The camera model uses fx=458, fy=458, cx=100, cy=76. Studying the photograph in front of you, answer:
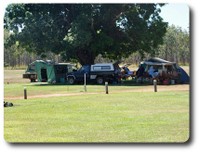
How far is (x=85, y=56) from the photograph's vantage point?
21.3 metres

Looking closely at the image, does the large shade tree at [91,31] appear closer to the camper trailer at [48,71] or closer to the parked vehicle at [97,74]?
the parked vehicle at [97,74]

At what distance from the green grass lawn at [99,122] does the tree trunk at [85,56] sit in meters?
8.67

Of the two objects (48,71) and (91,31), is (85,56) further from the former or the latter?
(48,71)

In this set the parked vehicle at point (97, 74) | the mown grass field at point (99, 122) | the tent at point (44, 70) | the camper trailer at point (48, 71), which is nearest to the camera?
the mown grass field at point (99, 122)

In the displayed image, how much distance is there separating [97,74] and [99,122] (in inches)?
483

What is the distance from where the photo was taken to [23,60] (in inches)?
764

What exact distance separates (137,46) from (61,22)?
12.2 ft

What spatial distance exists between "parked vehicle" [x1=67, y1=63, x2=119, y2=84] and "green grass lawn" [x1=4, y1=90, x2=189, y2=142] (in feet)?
29.1

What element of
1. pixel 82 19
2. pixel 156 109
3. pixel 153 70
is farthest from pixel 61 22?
pixel 156 109

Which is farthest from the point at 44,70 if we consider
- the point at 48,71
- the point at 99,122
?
the point at 99,122

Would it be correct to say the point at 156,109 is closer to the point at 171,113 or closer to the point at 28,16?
the point at 171,113

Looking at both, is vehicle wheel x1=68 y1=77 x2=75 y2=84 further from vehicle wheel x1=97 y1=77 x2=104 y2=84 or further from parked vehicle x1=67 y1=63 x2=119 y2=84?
vehicle wheel x1=97 y1=77 x2=104 y2=84

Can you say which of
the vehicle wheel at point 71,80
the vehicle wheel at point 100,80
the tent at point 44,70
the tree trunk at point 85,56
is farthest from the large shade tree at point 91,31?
the tent at point 44,70

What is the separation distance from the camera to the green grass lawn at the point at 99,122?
7891mm
